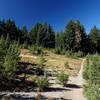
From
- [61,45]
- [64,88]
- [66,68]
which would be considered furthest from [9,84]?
[61,45]

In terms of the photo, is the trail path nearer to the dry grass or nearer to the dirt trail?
the dirt trail

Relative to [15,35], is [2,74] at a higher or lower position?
lower

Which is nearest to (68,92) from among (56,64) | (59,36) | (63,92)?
(63,92)

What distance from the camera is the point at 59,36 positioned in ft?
295

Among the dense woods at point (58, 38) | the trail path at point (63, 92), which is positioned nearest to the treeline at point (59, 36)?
the dense woods at point (58, 38)

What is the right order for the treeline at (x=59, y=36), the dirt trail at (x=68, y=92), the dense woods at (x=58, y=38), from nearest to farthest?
the dirt trail at (x=68, y=92) < the dense woods at (x=58, y=38) < the treeline at (x=59, y=36)

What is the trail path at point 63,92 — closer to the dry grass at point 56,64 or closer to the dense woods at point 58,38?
the dry grass at point 56,64

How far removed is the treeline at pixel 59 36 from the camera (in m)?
86.7

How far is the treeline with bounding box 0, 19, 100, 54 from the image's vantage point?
284ft

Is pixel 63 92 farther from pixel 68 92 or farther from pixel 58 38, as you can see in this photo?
pixel 58 38

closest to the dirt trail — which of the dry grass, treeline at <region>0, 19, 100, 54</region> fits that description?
the dry grass

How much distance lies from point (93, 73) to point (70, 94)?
603cm

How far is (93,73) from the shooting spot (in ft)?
112

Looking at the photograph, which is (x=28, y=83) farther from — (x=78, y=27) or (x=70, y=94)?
(x=78, y=27)
